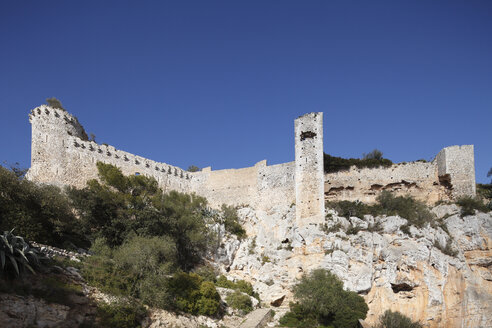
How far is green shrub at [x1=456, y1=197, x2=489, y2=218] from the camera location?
27203mm

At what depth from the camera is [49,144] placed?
25.7 metres

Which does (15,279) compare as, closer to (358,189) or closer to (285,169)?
(285,169)

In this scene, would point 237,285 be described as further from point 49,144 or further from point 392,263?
point 49,144

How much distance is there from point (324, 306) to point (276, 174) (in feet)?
38.7

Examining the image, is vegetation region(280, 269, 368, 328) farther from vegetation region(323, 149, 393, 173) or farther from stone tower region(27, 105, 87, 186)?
stone tower region(27, 105, 87, 186)

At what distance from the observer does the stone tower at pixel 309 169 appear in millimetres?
27048

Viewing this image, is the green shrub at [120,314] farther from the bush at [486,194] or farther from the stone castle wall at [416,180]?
the bush at [486,194]

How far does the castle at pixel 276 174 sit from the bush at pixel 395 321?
6.91 metres

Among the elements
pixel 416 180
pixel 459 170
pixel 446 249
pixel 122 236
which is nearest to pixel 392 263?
pixel 446 249

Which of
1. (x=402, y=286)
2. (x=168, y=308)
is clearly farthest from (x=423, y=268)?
(x=168, y=308)

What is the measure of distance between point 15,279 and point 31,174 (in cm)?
1288

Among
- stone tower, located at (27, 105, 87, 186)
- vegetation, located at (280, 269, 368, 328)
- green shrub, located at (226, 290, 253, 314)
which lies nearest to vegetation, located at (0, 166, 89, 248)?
stone tower, located at (27, 105, 87, 186)

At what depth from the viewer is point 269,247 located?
27594mm

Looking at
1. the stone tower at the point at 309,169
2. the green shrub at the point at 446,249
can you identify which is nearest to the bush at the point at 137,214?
the stone tower at the point at 309,169
